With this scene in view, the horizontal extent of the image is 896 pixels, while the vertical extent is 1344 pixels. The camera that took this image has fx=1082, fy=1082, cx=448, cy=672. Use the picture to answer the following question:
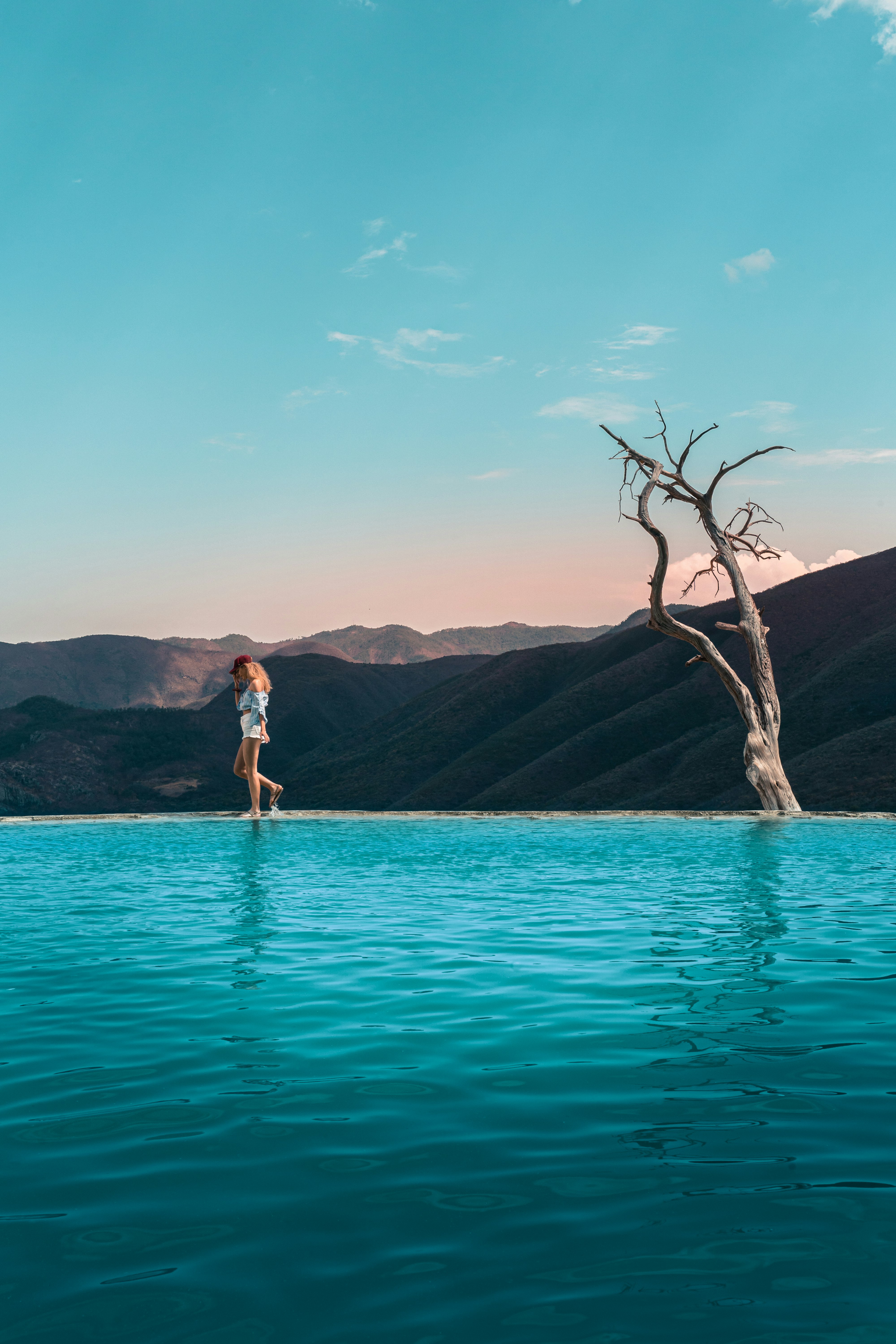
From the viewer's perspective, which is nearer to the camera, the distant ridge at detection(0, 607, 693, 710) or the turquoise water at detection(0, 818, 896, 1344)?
the turquoise water at detection(0, 818, 896, 1344)

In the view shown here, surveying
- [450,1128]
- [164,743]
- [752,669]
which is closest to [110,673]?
[164,743]

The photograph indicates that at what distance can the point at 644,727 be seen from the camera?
5881 cm

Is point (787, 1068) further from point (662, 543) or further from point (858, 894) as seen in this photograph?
point (662, 543)

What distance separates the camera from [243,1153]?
4352mm

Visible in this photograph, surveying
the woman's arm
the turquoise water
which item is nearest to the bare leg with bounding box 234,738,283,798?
the woman's arm

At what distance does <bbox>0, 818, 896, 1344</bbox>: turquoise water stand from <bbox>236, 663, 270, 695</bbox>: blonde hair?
9.12 m

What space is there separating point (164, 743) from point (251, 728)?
74.9m

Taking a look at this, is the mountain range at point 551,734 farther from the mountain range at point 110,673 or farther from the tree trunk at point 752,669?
the mountain range at point 110,673

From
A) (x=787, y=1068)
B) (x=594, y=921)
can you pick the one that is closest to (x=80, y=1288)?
(x=787, y=1068)

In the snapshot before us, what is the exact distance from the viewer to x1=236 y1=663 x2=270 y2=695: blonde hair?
63.6ft

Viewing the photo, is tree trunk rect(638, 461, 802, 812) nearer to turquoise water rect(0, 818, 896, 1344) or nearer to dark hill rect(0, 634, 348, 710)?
turquoise water rect(0, 818, 896, 1344)

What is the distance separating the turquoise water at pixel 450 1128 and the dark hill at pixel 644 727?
29.4 m

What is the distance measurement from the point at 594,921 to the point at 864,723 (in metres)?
38.6

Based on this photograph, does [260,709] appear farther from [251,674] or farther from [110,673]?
[110,673]
